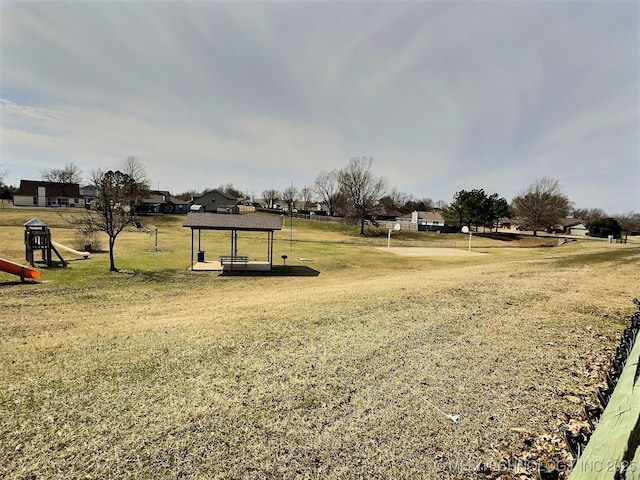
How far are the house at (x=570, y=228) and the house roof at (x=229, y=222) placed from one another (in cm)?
8607

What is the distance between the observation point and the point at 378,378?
5.78m

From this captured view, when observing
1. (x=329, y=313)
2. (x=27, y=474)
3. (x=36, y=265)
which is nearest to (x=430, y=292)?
(x=329, y=313)

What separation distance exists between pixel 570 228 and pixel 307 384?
105954 mm

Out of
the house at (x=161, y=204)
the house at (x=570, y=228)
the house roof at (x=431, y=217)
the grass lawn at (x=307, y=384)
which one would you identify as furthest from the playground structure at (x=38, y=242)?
the house at (x=570, y=228)

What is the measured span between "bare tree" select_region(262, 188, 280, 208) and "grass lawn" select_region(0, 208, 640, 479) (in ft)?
385

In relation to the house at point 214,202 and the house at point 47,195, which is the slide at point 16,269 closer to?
the house at point 214,202

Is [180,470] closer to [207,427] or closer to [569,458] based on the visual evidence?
[207,427]

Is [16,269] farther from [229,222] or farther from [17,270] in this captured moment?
[229,222]

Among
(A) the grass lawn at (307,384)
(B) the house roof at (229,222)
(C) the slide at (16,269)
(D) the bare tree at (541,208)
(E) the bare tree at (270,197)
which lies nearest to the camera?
(A) the grass lawn at (307,384)

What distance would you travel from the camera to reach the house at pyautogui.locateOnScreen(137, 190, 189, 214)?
7281 centimetres

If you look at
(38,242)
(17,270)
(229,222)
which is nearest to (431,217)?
(229,222)

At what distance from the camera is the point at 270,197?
133 m

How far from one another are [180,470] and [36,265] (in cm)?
2265

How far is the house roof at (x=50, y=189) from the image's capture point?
72.5m
